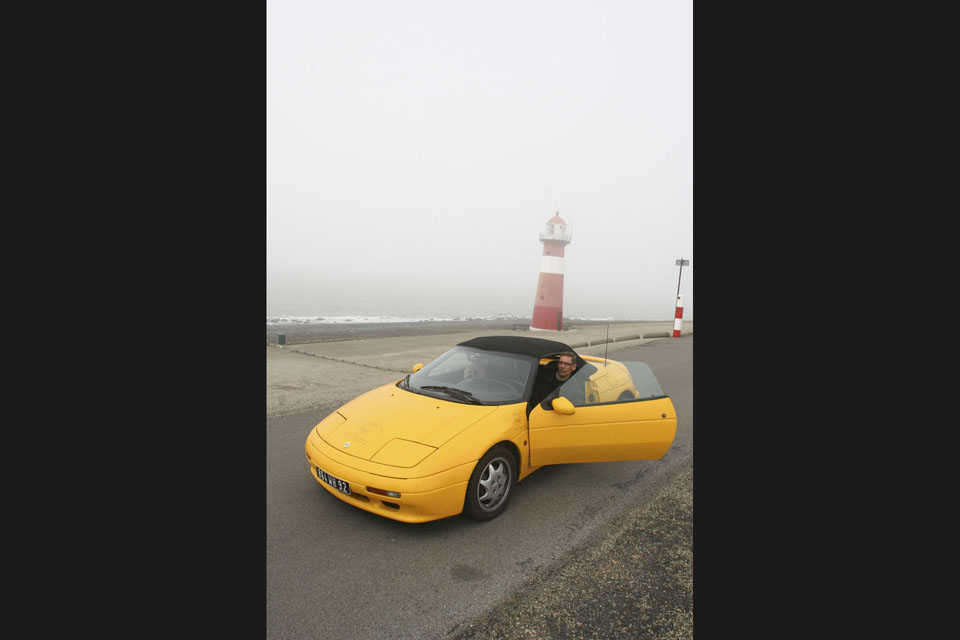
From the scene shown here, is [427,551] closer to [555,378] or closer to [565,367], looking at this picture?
[555,378]

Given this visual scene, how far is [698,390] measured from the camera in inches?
41.1

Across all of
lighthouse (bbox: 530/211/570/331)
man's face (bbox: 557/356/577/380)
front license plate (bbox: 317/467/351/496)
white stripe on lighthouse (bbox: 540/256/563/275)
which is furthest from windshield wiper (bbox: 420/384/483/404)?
white stripe on lighthouse (bbox: 540/256/563/275)

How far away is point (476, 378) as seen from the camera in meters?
4.59

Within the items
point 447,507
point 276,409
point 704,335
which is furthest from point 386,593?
point 276,409

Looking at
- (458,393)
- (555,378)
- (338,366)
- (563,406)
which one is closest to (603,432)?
(563,406)

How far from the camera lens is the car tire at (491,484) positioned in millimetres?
3463

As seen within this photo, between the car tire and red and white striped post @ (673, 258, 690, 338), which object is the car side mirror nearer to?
the car tire

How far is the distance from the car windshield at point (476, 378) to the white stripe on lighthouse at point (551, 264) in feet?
91.5

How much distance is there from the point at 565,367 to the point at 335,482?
2.25 metres

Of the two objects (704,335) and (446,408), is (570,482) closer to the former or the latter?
(446,408)

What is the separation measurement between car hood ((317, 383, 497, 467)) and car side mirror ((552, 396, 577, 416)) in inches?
21.3

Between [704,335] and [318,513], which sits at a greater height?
[704,335]

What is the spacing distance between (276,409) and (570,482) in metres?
4.17

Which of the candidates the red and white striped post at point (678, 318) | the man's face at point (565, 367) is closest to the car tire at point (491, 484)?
the man's face at point (565, 367)
